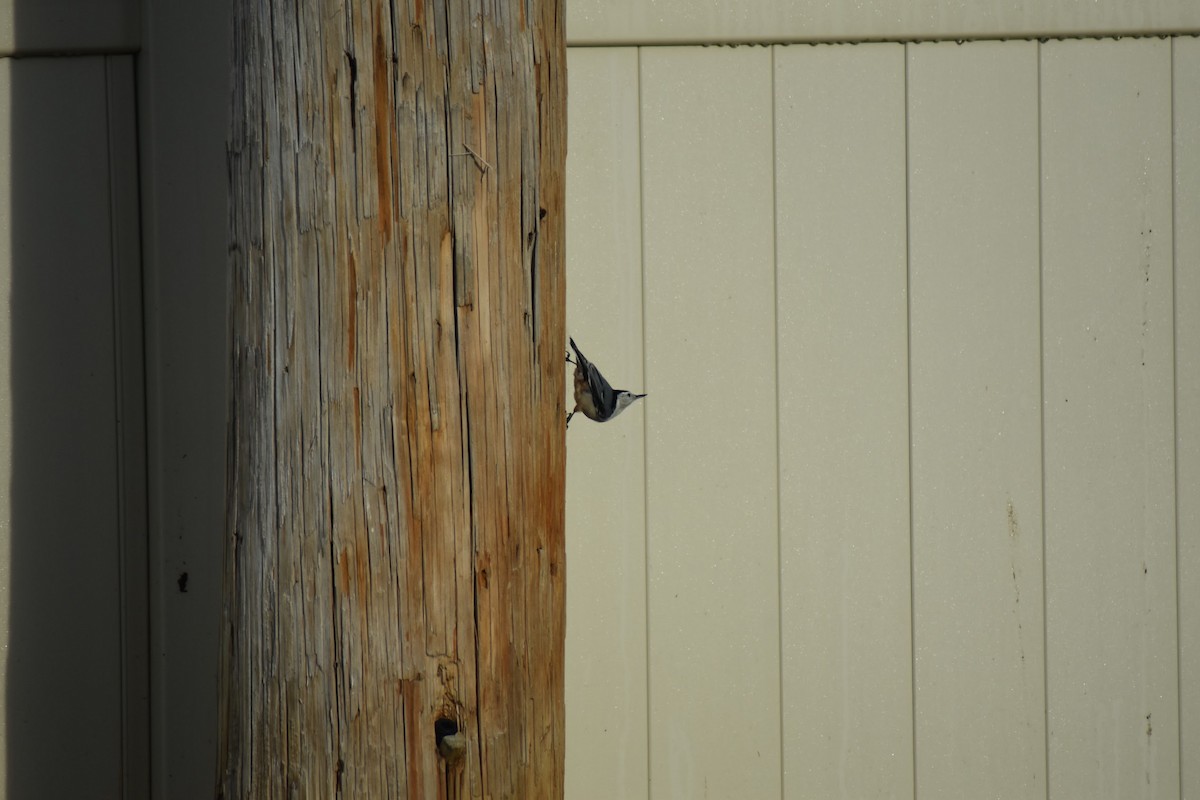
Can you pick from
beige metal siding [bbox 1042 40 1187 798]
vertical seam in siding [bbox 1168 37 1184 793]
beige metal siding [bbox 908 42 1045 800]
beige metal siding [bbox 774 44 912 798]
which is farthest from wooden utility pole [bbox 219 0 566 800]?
vertical seam in siding [bbox 1168 37 1184 793]

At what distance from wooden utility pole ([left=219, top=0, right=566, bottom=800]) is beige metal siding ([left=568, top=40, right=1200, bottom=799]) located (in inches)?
30.1

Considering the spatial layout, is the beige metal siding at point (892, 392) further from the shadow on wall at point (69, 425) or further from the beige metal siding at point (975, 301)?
the shadow on wall at point (69, 425)

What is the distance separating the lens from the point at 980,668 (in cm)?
183

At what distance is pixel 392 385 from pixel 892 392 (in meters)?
1.14

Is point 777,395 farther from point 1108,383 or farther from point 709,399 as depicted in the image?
point 1108,383

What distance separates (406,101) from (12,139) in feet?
4.10

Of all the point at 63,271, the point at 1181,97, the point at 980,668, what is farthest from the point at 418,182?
the point at 1181,97

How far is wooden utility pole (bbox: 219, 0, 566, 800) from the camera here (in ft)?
3.28

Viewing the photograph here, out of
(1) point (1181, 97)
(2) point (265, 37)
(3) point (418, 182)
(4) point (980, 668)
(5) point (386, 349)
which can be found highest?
(1) point (1181, 97)

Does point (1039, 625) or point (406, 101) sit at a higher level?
point (406, 101)

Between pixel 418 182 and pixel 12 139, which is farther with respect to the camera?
pixel 12 139

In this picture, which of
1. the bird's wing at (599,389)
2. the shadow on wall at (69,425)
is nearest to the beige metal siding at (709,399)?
the bird's wing at (599,389)

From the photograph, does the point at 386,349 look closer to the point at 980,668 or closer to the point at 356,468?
the point at 356,468

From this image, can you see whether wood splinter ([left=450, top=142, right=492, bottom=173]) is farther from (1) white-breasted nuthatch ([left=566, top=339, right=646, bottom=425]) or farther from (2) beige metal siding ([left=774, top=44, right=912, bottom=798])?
(2) beige metal siding ([left=774, top=44, right=912, bottom=798])
